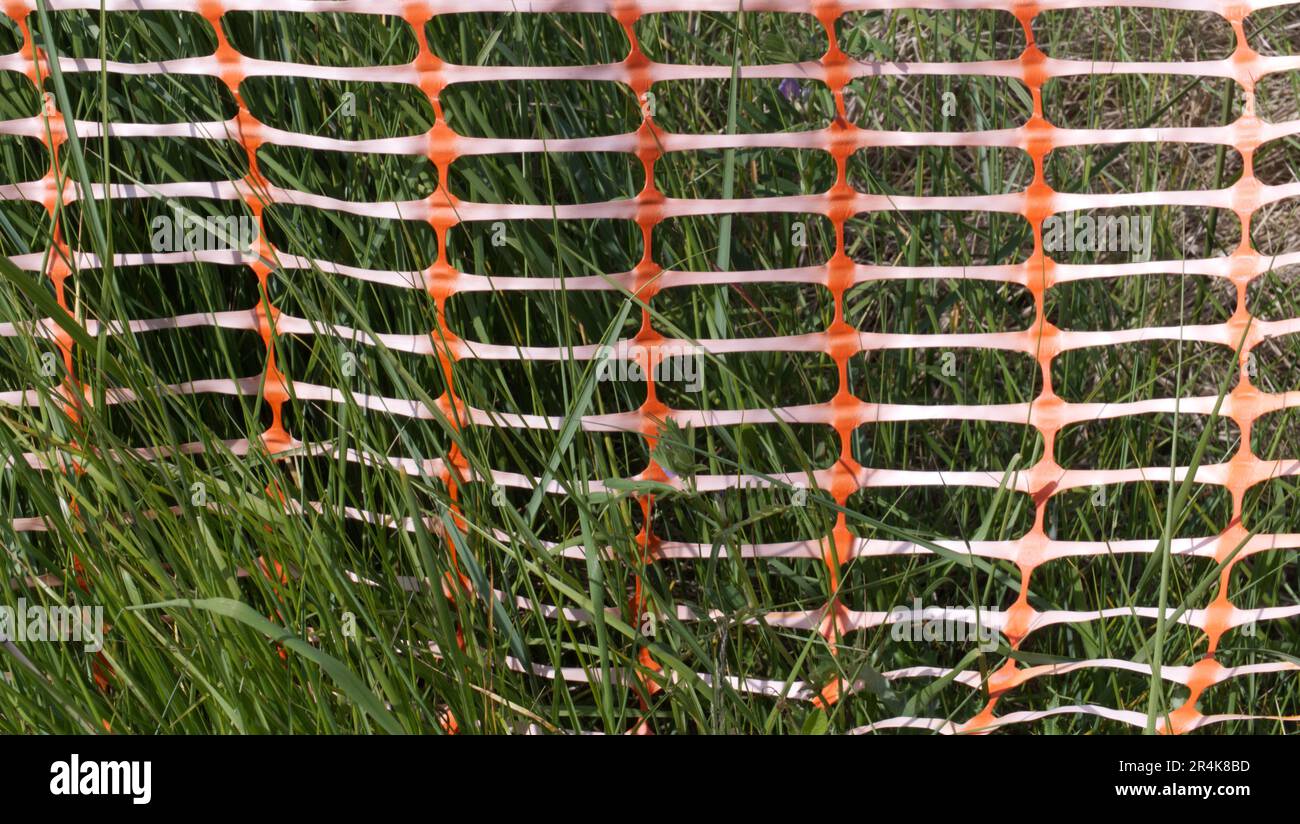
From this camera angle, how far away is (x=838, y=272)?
2.00m

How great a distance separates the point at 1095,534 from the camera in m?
2.27

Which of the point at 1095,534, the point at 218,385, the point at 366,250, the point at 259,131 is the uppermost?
the point at 259,131

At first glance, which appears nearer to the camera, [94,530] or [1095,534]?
[94,530]

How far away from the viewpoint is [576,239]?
223 cm

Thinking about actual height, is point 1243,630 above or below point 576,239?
below

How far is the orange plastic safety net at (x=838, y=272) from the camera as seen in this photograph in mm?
1938

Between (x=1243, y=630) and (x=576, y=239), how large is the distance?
4.90 ft

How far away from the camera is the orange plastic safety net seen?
1.94m

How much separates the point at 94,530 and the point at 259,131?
75 cm
